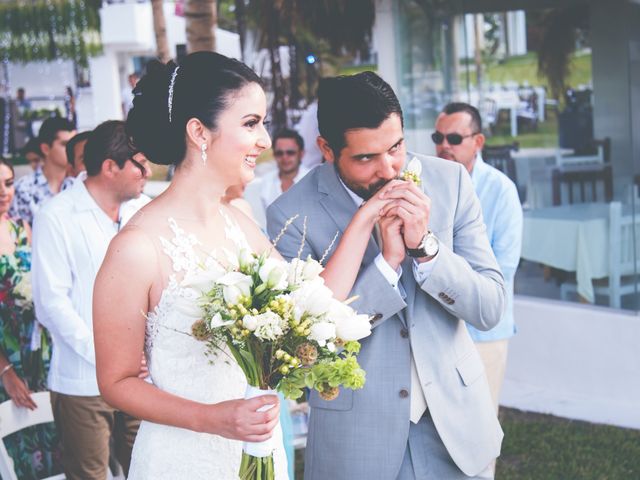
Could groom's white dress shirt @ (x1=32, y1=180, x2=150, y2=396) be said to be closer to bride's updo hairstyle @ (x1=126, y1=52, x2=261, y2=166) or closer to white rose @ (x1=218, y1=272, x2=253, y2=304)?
bride's updo hairstyle @ (x1=126, y1=52, x2=261, y2=166)

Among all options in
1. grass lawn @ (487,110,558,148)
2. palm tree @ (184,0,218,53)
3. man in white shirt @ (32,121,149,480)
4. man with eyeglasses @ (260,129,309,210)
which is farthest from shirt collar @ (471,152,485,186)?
palm tree @ (184,0,218,53)

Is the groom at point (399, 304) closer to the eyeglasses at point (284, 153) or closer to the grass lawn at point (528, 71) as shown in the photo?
the eyeglasses at point (284, 153)

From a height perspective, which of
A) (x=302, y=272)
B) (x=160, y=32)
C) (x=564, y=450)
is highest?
(x=160, y=32)

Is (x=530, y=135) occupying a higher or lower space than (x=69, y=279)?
higher

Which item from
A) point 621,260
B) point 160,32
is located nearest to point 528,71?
point 621,260

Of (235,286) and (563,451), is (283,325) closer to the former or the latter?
(235,286)

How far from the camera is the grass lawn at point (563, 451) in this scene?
629 cm

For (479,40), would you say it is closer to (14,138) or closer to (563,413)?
(563,413)

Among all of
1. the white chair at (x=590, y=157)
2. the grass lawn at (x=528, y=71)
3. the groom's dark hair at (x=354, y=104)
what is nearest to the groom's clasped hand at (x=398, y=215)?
the groom's dark hair at (x=354, y=104)

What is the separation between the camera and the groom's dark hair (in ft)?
10.2

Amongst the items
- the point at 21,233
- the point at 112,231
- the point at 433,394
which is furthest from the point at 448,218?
the point at 21,233

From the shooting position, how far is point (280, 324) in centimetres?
244

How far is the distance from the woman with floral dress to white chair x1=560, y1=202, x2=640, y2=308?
4496 mm

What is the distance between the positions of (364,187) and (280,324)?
90 cm
